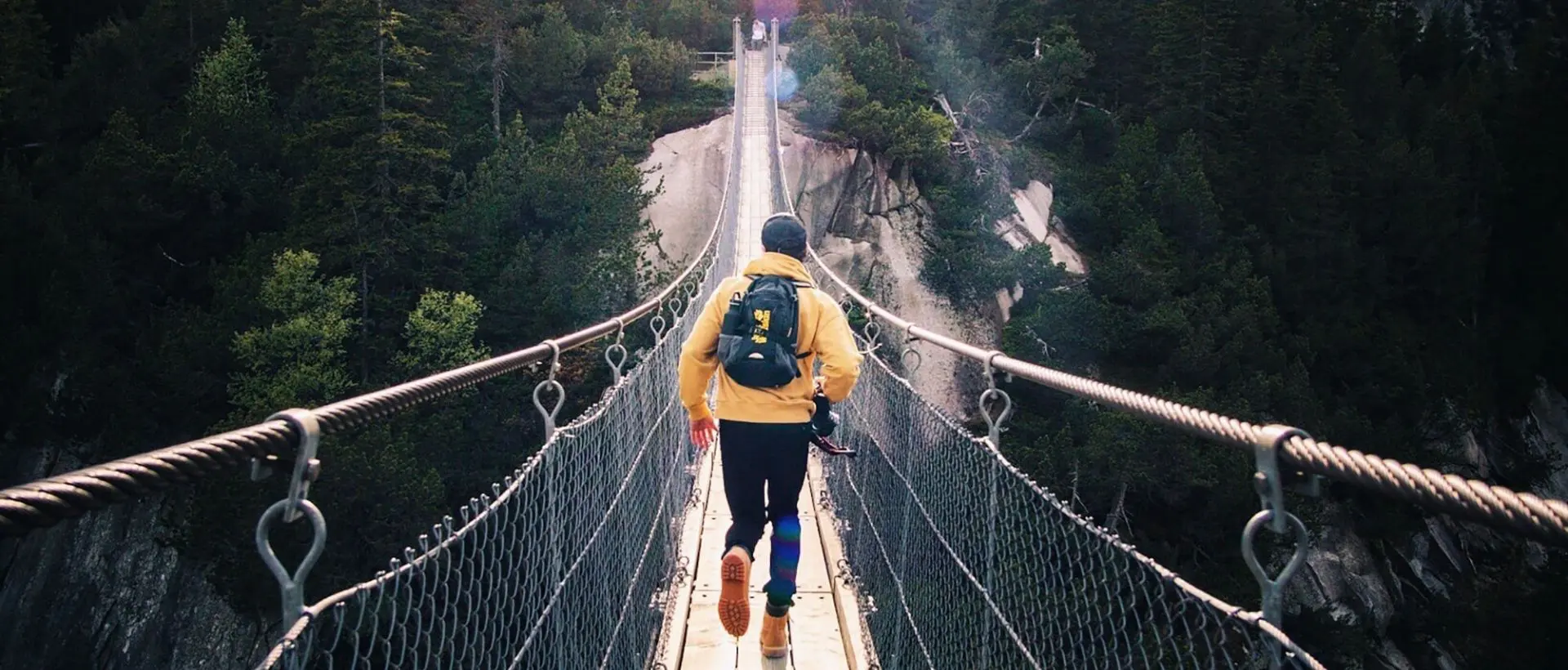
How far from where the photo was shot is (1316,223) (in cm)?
2370

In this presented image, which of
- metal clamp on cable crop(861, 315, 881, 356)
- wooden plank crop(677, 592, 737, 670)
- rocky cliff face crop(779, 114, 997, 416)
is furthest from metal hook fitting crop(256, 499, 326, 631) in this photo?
rocky cliff face crop(779, 114, 997, 416)

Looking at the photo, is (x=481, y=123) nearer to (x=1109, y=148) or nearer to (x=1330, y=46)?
(x=1109, y=148)

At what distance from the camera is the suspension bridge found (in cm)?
103

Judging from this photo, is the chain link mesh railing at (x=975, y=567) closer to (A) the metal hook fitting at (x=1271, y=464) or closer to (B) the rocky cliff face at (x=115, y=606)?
(A) the metal hook fitting at (x=1271, y=464)

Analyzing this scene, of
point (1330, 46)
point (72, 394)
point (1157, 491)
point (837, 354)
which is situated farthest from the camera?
point (1330, 46)

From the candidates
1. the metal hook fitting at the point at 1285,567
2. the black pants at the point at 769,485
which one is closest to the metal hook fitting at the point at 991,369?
the black pants at the point at 769,485

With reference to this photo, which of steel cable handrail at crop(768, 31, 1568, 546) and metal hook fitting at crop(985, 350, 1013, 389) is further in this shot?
metal hook fitting at crop(985, 350, 1013, 389)

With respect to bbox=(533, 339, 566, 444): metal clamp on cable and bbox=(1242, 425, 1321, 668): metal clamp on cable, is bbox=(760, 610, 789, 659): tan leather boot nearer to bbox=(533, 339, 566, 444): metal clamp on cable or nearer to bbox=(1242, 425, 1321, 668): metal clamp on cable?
bbox=(533, 339, 566, 444): metal clamp on cable

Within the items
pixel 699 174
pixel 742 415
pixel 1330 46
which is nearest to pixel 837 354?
pixel 742 415

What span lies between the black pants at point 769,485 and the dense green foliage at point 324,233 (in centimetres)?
1307

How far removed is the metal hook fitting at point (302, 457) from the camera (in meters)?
1.09

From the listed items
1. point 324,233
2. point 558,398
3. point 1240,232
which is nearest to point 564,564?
point 558,398

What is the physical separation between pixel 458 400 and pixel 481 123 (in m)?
7.15

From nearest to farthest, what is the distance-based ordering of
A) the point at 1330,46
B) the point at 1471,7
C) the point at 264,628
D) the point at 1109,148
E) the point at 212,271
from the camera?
the point at 264,628 < the point at 212,271 < the point at 1109,148 < the point at 1330,46 < the point at 1471,7
